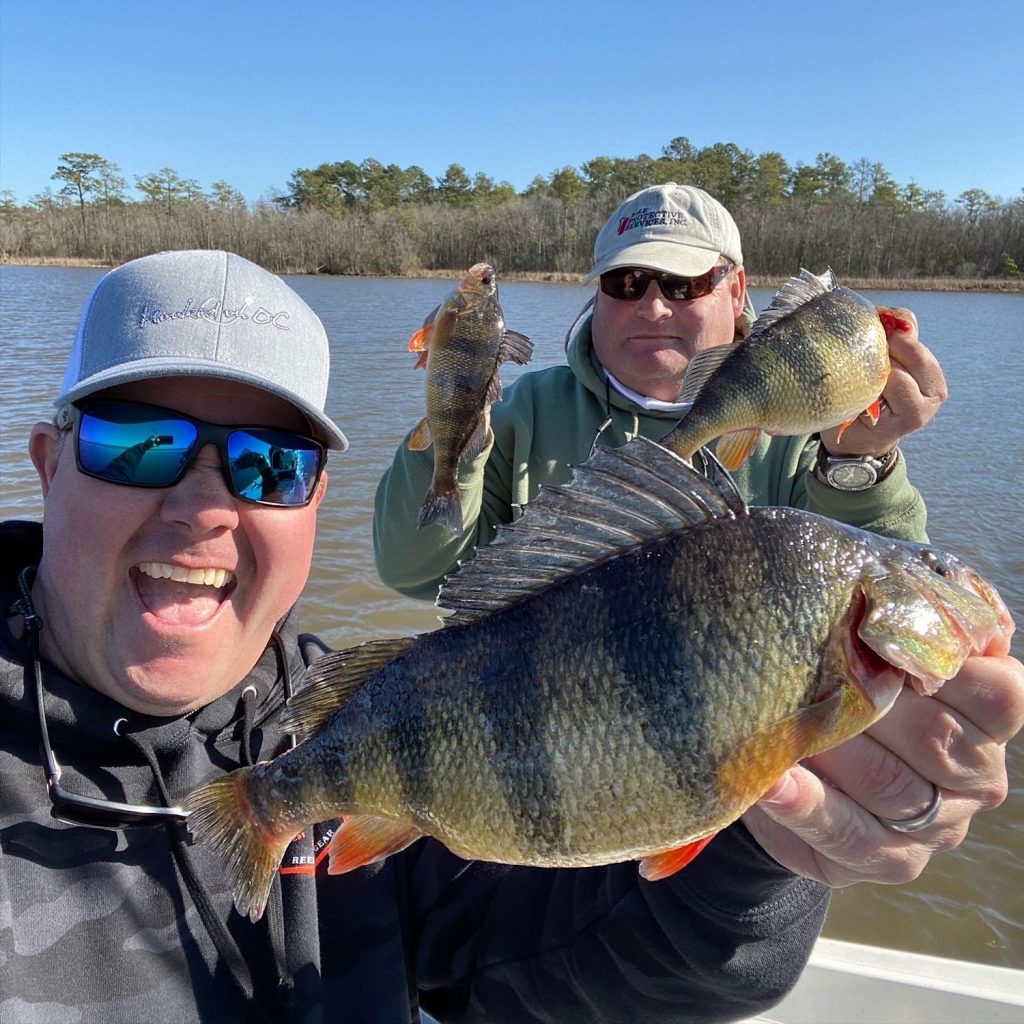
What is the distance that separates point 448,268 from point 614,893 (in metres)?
64.3

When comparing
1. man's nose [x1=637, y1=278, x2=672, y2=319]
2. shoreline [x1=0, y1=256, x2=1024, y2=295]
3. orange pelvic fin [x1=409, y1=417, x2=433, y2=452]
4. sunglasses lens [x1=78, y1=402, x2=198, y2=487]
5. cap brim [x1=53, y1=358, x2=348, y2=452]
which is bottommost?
orange pelvic fin [x1=409, y1=417, x2=433, y2=452]

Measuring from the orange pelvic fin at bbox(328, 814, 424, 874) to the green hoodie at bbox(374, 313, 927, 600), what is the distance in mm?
1663

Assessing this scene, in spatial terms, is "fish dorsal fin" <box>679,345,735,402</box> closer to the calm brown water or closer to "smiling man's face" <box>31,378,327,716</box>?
"smiling man's face" <box>31,378,327,716</box>

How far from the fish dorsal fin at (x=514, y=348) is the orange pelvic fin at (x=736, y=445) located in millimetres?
764

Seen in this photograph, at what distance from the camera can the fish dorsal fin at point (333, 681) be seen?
4.79 feet

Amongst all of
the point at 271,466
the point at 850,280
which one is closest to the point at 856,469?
the point at 271,466

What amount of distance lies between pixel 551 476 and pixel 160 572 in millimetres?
2179

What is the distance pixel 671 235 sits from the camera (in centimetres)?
369

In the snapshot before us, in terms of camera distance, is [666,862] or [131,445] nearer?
[666,862]

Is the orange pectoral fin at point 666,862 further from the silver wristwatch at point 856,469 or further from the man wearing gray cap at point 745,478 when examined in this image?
the silver wristwatch at point 856,469

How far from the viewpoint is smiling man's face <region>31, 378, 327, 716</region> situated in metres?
1.81

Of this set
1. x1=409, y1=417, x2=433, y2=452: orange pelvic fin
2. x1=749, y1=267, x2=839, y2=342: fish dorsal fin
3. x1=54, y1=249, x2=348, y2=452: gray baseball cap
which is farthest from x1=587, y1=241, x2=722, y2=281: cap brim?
x1=54, y1=249, x2=348, y2=452: gray baseball cap

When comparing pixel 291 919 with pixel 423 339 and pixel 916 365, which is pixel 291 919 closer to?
pixel 423 339

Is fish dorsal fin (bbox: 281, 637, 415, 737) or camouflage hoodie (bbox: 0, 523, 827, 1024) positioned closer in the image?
fish dorsal fin (bbox: 281, 637, 415, 737)
